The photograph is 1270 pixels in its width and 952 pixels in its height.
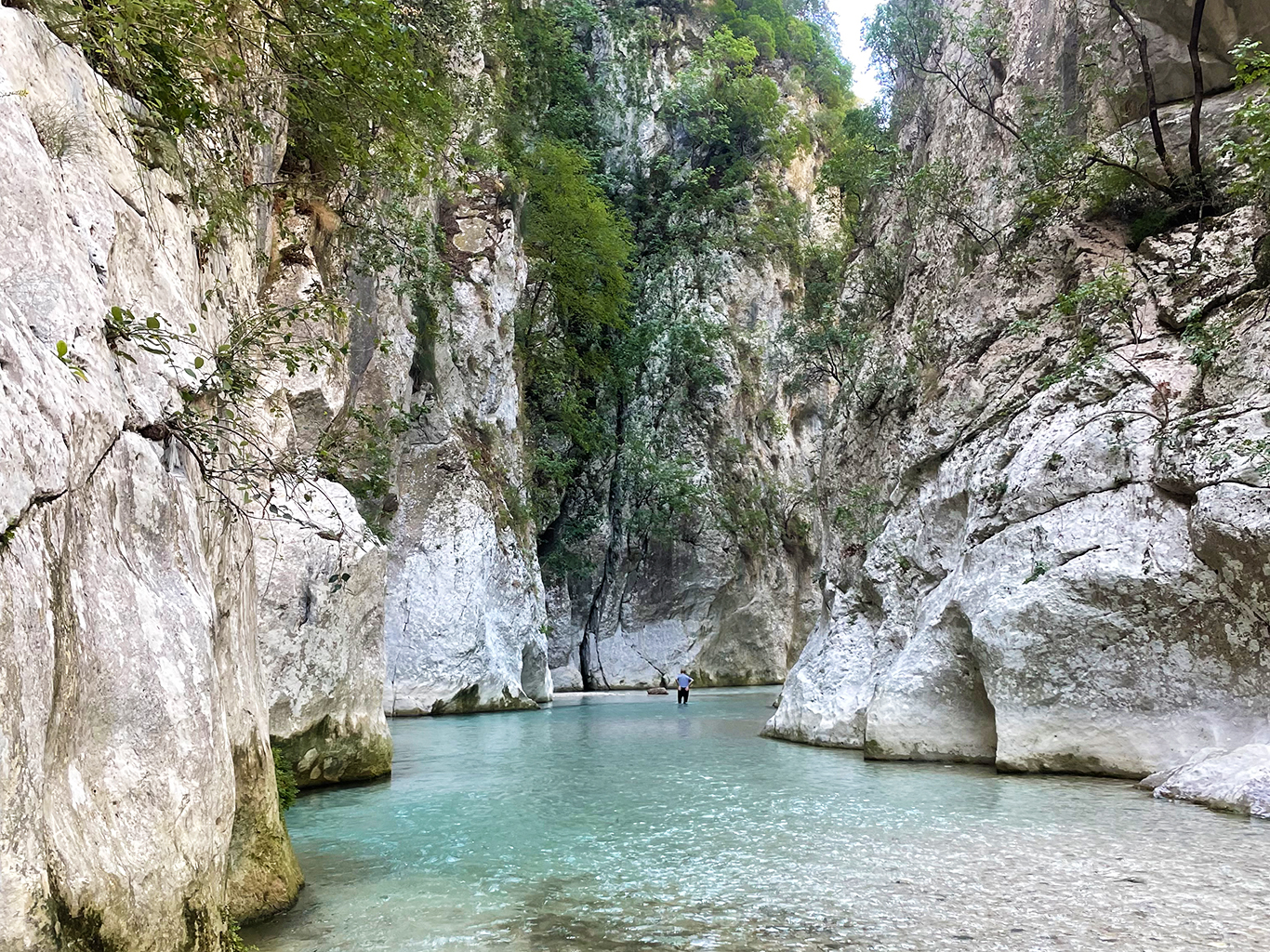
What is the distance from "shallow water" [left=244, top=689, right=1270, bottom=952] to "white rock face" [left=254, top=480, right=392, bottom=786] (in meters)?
0.53

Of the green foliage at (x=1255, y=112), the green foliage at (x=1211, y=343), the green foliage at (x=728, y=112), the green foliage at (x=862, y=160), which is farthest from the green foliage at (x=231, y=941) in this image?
the green foliage at (x=728, y=112)

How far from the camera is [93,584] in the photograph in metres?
3.00

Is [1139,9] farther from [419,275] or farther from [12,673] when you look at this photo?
[12,673]

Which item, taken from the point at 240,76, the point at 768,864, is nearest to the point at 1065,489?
the point at 768,864

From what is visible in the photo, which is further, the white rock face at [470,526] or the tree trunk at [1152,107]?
the white rock face at [470,526]

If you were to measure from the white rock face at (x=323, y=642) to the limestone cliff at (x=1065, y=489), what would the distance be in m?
6.72

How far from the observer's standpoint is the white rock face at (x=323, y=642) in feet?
28.5

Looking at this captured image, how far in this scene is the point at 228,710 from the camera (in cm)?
449

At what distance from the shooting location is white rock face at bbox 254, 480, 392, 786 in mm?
8695

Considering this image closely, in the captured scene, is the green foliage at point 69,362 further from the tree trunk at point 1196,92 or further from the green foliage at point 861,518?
the green foliage at point 861,518

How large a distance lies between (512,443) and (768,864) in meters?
20.7

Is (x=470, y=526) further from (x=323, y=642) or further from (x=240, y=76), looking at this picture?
(x=240, y=76)

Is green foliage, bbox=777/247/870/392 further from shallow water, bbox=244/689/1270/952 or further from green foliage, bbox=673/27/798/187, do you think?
green foliage, bbox=673/27/798/187

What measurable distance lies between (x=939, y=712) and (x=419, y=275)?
1514 centimetres
